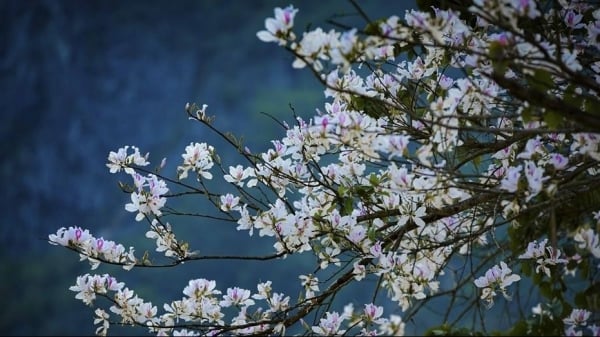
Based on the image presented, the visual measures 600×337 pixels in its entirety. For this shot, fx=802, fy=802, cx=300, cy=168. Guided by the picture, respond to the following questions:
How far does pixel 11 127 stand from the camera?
2302 cm

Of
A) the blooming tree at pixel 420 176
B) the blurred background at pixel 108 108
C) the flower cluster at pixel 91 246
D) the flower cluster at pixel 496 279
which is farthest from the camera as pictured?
the blurred background at pixel 108 108

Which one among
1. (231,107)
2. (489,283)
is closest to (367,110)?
(489,283)

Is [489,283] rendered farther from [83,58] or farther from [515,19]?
[83,58]

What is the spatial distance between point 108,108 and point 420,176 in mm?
23131

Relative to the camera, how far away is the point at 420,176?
1923 mm

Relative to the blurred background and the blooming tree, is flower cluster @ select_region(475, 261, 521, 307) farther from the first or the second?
the blurred background

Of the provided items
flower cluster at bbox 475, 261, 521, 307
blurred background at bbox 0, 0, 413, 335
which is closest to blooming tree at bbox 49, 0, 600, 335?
flower cluster at bbox 475, 261, 521, 307

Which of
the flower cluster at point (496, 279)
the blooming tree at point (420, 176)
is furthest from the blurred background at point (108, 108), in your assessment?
the flower cluster at point (496, 279)

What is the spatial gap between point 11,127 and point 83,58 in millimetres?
3276

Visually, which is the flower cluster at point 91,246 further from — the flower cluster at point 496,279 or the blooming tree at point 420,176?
the flower cluster at point 496,279

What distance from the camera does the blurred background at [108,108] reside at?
63.7 ft

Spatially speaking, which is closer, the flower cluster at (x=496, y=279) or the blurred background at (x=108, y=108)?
the flower cluster at (x=496, y=279)

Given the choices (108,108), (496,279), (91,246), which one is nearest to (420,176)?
(496,279)

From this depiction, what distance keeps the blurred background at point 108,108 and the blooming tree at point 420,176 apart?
16.1m
